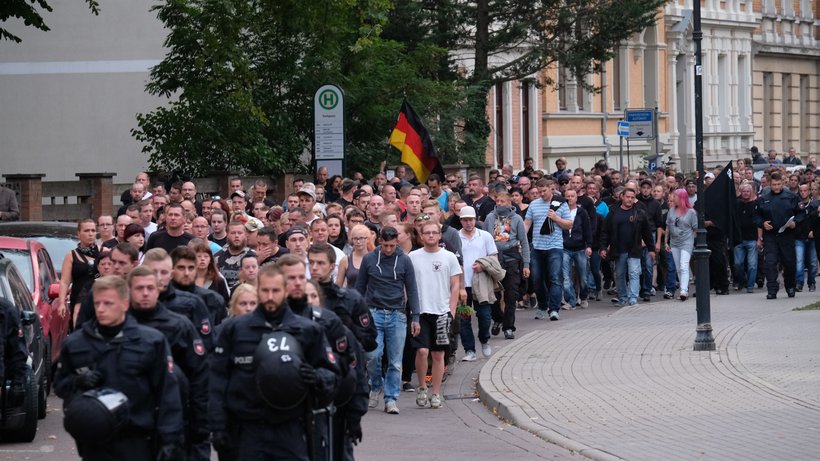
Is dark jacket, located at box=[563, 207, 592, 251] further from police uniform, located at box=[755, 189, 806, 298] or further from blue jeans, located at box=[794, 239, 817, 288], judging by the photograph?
blue jeans, located at box=[794, 239, 817, 288]

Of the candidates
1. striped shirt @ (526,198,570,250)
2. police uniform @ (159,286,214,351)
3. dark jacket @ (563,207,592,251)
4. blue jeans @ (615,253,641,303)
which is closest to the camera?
police uniform @ (159,286,214,351)

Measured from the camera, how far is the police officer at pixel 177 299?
29.2 ft

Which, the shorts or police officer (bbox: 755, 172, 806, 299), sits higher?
police officer (bbox: 755, 172, 806, 299)

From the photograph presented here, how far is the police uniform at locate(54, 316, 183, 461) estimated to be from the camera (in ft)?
25.1

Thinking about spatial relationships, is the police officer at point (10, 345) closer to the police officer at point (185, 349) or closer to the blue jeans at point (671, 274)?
the police officer at point (185, 349)

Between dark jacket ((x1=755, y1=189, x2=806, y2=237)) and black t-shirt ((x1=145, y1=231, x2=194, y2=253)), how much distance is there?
38.6ft

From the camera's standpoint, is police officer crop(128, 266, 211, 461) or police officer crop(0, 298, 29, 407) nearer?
police officer crop(128, 266, 211, 461)

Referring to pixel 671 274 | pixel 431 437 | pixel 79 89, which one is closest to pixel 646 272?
pixel 671 274

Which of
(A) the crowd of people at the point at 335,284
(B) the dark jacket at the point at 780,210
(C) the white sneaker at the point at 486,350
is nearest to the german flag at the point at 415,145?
(A) the crowd of people at the point at 335,284

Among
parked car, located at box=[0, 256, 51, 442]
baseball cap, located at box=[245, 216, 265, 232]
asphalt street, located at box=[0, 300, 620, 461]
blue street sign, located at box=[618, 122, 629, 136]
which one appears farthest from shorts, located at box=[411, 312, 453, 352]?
blue street sign, located at box=[618, 122, 629, 136]

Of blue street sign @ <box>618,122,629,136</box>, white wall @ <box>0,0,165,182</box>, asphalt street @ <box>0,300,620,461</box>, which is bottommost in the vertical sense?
asphalt street @ <box>0,300,620,461</box>

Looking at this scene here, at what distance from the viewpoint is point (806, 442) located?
10891 mm

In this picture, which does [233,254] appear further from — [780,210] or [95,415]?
[780,210]

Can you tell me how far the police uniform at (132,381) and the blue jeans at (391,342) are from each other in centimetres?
575
